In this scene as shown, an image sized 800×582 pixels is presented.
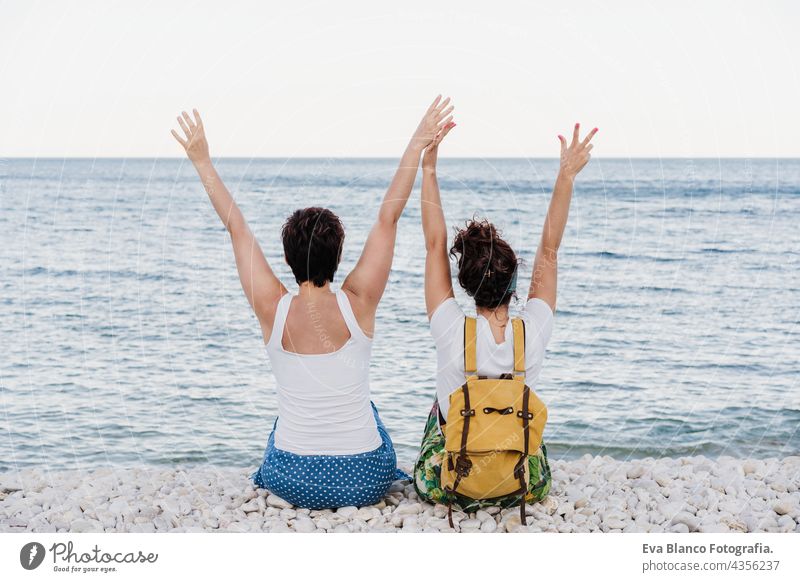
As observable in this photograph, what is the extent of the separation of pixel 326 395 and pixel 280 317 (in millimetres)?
485

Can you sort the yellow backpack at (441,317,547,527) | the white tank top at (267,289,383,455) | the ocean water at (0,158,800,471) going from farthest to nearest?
the ocean water at (0,158,800,471) < the white tank top at (267,289,383,455) < the yellow backpack at (441,317,547,527)

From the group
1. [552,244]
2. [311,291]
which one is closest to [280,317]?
[311,291]

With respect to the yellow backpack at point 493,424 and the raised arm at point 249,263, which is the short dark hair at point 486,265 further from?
the raised arm at point 249,263

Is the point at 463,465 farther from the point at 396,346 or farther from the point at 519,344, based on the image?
the point at 396,346

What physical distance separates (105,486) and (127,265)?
16.6 metres

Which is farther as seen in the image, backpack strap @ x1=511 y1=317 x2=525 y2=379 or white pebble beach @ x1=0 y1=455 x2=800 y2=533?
white pebble beach @ x1=0 y1=455 x2=800 y2=533

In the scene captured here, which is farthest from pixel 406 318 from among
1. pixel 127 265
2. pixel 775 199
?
pixel 775 199

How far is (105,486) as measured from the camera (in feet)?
18.8

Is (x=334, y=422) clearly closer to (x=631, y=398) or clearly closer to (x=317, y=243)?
(x=317, y=243)

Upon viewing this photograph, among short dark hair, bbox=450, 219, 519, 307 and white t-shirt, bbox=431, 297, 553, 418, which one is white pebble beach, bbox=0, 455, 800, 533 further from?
short dark hair, bbox=450, 219, 519, 307

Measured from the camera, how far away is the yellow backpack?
4.35 m
